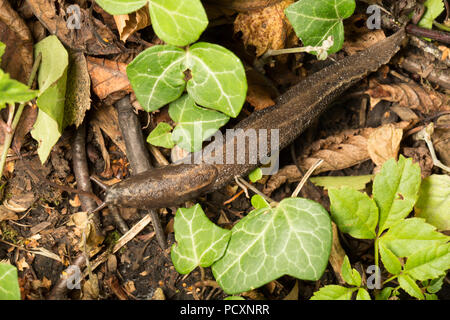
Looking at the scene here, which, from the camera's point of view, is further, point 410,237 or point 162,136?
point 162,136

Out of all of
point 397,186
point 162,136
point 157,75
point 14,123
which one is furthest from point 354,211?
point 14,123

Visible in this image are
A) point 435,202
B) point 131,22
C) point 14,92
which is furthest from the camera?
point 435,202

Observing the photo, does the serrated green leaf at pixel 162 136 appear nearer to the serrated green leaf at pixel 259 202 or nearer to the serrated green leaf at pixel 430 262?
the serrated green leaf at pixel 259 202

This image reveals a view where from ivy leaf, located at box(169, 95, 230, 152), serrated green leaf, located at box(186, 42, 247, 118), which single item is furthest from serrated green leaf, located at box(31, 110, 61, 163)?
serrated green leaf, located at box(186, 42, 247, 118)

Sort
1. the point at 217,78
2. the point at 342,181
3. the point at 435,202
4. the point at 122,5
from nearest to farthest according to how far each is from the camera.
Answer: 1. the point at 122,5
2. the point at 217,78
3. the point at 435,202
4. the point at 342,181

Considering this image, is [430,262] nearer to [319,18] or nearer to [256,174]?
[256,174]

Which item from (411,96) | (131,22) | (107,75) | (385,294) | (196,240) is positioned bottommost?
(385,294)

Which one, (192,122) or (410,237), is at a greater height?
(192,122)

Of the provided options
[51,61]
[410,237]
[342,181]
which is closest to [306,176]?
[342,181]
